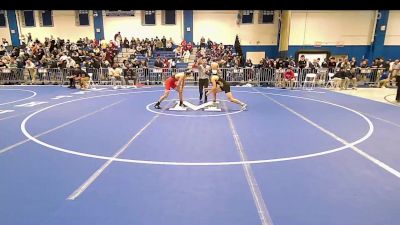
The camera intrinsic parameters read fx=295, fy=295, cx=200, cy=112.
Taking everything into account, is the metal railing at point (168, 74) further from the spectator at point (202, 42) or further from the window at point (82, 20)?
the window at point (82, 20)

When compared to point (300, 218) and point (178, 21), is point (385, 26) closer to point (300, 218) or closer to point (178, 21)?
point (178, 21)

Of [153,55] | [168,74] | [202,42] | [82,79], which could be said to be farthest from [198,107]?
[202,42]

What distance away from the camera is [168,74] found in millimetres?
19156

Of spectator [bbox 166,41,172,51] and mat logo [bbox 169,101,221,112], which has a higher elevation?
spectator [bbox 166,41,172,51]

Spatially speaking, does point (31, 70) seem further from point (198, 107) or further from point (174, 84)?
point (198, 107)

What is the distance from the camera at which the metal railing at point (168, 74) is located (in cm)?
1836

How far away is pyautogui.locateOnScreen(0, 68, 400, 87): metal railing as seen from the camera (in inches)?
723

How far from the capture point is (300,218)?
12.3ft

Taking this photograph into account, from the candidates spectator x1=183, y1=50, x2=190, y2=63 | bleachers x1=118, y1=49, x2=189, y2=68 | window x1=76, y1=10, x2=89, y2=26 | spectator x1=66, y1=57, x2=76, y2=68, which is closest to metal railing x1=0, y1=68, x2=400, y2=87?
spectator x1=66, y1=57, x2=76, y2=68

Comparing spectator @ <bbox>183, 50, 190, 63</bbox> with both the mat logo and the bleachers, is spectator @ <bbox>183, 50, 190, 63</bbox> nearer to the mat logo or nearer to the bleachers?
the bleachers

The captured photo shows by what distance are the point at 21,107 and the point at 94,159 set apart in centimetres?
721

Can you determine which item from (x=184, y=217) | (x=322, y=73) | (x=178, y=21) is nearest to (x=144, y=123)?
(x=184, y=217)

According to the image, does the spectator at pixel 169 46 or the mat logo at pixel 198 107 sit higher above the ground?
the spectator at pixel 169 46

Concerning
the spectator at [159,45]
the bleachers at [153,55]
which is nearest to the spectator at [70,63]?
the bleachers at [153,55]
